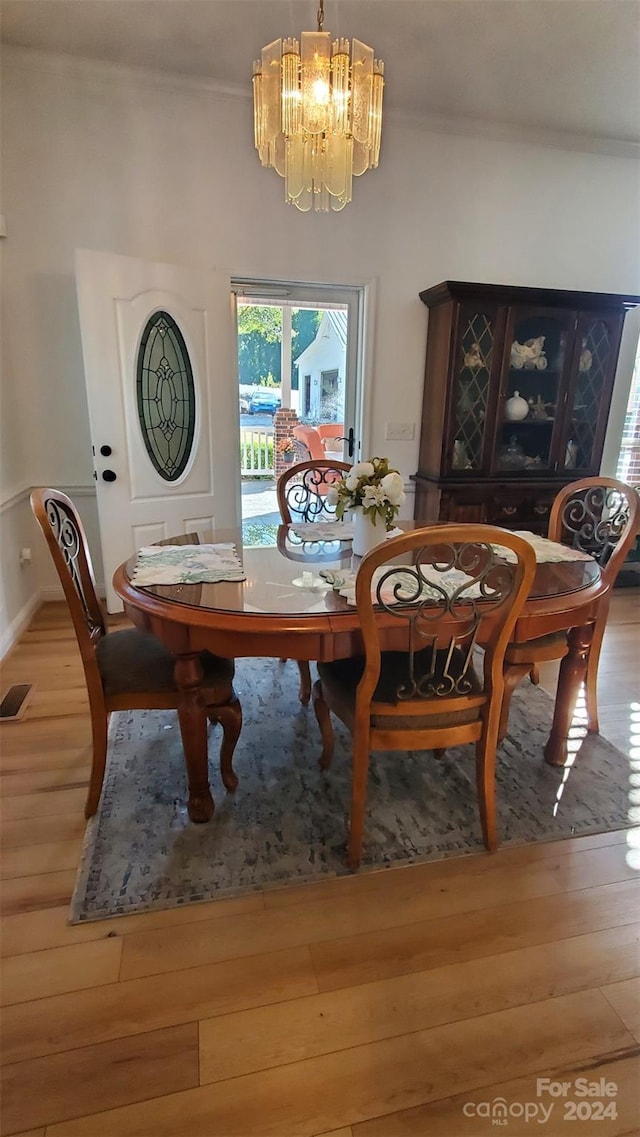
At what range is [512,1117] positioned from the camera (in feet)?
3.53

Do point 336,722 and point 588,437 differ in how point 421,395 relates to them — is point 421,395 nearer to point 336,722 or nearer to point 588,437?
point 588,437

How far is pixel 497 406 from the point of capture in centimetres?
353

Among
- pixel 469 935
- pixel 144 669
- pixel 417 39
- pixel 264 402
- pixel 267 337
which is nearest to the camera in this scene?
pixel 469 935

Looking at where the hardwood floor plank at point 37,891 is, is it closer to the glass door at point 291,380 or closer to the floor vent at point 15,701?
the floor vent at point 15,701

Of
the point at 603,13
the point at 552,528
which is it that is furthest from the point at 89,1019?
the point at 603,13

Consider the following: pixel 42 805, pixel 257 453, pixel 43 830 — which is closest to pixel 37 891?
pixel 43 830

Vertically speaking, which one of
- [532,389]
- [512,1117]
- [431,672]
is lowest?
[512,1117]

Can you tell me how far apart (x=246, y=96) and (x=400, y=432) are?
208 cm

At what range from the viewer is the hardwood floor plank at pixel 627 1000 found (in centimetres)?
123

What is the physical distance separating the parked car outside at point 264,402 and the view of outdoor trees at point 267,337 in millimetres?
389

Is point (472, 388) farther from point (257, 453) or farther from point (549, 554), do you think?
point (257, 453)

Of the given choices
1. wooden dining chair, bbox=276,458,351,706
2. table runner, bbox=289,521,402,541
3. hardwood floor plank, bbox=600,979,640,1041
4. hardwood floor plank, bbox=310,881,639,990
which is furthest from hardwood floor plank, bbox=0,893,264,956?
table runner, bbox=289,521,402,541

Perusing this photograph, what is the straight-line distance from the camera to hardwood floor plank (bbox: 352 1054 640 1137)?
1.05 meters

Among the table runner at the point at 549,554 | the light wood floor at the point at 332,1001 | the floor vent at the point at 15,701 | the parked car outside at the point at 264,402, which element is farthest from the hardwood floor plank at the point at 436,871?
the parked car outside at the point at 264,402
